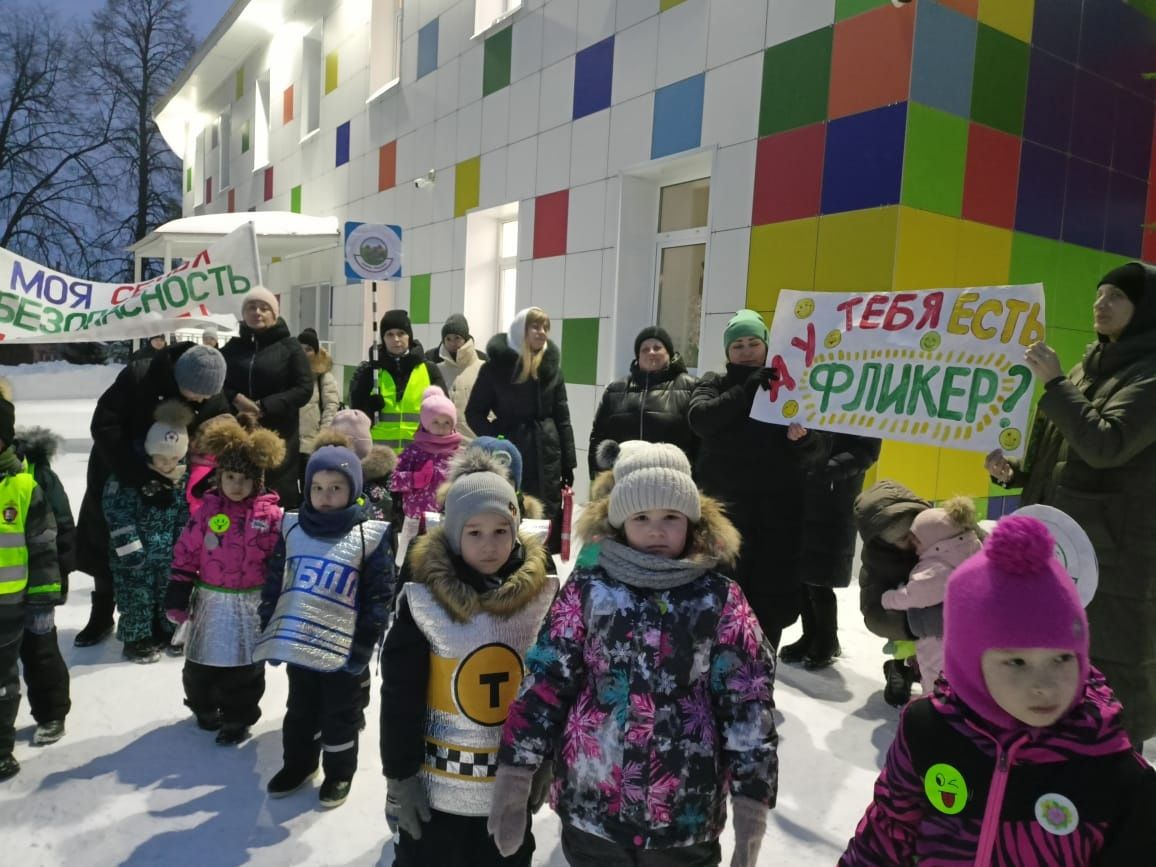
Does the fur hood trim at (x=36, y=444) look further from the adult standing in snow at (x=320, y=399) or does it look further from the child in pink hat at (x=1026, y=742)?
the child in pink hat at (x=1026, y=742)

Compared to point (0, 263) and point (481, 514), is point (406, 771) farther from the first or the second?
point (0, 263)

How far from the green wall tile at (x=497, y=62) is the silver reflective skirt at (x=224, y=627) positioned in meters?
6.55

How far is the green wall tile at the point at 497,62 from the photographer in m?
7.91

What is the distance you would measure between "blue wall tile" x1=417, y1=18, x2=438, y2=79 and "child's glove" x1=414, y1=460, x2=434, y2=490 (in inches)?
273

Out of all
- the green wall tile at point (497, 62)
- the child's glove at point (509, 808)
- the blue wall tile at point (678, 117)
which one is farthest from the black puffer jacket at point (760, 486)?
the green wall tile at point (497, 62)

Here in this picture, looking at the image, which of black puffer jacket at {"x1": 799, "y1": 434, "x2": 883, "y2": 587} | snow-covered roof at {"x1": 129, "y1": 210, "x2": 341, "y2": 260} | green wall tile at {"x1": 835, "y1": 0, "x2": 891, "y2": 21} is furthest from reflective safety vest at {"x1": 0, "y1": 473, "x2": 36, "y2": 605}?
snow-covered roof at {"x1": 129, "y1": 210, "x2": 341, "y2": 260}

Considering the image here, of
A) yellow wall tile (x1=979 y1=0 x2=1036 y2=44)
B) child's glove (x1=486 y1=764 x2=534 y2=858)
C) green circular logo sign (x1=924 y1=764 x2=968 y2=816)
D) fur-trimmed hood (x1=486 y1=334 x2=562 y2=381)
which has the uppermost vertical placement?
yellow wall tile (x1=979 y1=0 x2=1036 y2=44)

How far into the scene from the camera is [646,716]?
1518 mm

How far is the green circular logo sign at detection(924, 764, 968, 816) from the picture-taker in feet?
3.95

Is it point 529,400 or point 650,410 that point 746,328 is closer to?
point 650,410

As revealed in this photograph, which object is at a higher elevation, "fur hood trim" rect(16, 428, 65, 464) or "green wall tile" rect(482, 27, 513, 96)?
"green wall tile" rect(482, 27, 513, 96)

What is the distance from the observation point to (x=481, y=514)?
1.86 metres

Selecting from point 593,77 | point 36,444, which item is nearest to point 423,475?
point 36,444

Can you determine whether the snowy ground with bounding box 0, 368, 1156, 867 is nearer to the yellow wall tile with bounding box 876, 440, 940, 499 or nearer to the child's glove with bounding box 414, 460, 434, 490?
the child's glove with bounding box 414, 460, 434, 490
